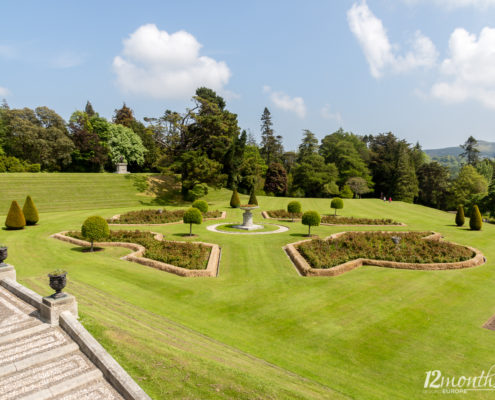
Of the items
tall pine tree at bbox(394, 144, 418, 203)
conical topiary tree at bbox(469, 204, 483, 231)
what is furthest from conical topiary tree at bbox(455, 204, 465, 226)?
tall pine tree at bbox(394, 144, 418, 203)

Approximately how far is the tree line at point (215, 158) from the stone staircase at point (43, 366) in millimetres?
38614

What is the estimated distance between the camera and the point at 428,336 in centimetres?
1042

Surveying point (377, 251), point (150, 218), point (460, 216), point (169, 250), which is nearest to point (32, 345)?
point (169, 250)

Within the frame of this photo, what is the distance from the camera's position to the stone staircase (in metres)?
6.36

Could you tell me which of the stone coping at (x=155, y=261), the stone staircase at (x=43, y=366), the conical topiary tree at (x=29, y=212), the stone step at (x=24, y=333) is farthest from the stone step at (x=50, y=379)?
the conical topiary tree at (x=29, y=212)

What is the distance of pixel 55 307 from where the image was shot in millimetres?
8648

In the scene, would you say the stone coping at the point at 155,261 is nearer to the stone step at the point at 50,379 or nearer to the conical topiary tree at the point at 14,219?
the conical topiary tree at the point at 14,219

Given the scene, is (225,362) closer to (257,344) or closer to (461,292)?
(257,344)

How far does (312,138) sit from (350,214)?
132 ft

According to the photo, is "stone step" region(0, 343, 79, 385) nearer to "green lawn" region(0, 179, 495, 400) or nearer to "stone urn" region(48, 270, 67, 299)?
"green lawn" region(0, 179, 495, 400)

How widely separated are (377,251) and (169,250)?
13278 millimetres

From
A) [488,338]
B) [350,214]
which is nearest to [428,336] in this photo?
[488,338]

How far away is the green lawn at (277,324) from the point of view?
24.7ft

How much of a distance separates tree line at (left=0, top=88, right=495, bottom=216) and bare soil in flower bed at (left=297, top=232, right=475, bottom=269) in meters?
28.8
